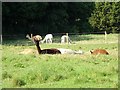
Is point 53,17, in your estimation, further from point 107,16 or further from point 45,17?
point 107,16

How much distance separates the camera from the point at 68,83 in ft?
28.0

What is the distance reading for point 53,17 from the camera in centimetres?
4781

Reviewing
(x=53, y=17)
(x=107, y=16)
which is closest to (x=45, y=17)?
(x=53, y=17)

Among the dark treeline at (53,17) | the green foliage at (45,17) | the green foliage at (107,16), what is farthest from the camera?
the green foliage at (107,16)

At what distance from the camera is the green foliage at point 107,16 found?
1852 inches

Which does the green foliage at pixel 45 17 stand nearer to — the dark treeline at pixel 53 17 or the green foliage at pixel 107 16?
the dark treeline at pixel 53 17

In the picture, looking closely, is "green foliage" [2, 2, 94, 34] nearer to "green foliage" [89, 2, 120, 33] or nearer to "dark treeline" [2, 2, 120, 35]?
"dark treeline" [2, 2, 120, 35]

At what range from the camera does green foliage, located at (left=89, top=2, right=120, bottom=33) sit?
47031 millimetres

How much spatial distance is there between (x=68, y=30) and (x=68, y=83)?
4218cm

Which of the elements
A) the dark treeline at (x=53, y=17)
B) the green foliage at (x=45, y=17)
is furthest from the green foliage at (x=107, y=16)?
the green foliage at (x=45, y=17)

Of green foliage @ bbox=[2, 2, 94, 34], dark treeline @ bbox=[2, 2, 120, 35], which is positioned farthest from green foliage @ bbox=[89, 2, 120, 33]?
green foliage @ bbox=[2, 2, 94, 34]

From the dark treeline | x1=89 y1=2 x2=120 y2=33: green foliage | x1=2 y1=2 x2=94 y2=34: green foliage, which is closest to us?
x1=2 y1=2 x2=94 y2=34: green foliage

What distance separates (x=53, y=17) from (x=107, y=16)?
23.8 ft

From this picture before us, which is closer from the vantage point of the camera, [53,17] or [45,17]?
[53,17]
